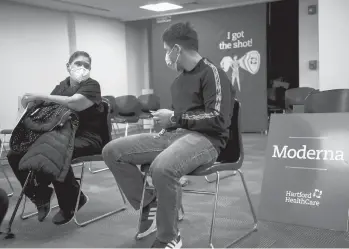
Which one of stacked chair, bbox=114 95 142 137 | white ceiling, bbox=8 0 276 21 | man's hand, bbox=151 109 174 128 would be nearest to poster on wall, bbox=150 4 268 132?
white ceiling, bbox=8 0 276 21

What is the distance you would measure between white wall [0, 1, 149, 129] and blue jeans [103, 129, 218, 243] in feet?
18.5

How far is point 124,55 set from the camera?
405 inches

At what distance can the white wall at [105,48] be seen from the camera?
9.09m

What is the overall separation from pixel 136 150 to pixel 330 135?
1242 mm

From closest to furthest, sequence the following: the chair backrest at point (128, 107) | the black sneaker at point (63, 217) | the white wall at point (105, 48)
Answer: the black sneaker at point (63, 217) < the chair backrest at point (128, 107) < the white wall at point (105, 48)

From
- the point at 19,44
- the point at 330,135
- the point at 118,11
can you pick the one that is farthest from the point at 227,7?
the point at 330,135

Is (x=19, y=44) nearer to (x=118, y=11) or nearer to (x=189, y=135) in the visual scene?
(x=118, y=11)

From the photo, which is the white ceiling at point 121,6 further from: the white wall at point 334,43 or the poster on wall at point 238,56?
the white wall at point 334,43

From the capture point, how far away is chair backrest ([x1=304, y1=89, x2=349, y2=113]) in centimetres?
299

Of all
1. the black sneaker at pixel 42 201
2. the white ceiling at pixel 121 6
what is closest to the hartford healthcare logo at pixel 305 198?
the black sneaker at pixel 42 201

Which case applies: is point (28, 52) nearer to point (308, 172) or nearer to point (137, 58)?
point (137, 58)

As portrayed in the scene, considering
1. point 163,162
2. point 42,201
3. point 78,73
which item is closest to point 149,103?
point 78,73

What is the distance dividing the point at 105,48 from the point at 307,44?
4679 millimetres

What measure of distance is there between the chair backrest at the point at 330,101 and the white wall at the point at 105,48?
22.5 ft
